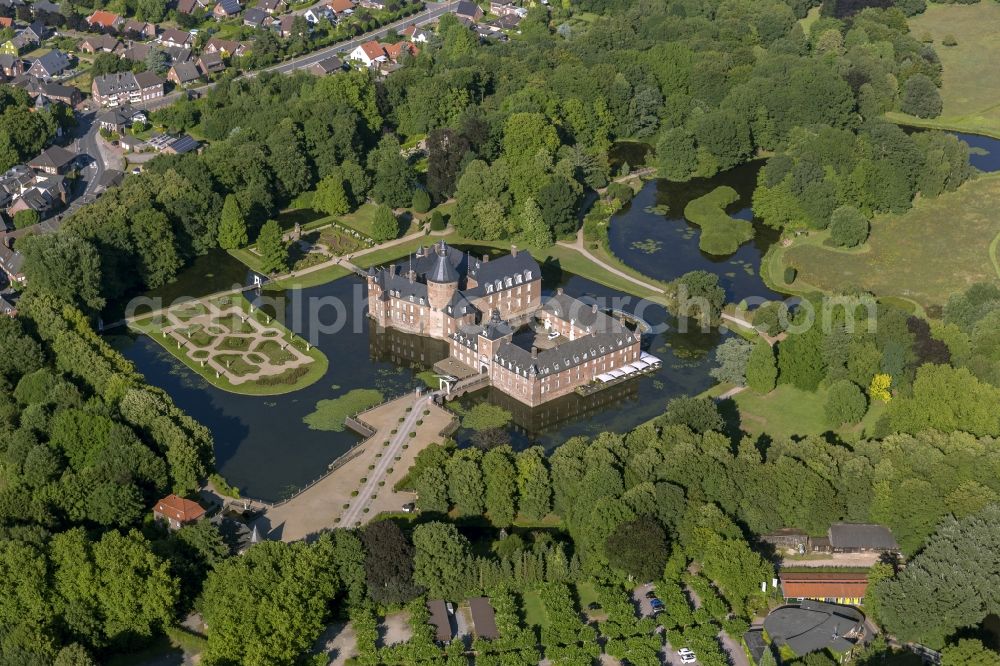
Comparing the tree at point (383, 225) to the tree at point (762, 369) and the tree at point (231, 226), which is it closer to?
the tree at point (231, 226)

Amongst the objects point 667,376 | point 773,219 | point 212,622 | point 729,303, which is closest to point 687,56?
Answer: point 773,219

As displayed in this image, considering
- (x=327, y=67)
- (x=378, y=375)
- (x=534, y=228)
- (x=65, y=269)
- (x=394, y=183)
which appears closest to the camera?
(x=378, y=375)

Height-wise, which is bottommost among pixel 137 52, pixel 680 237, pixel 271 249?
pixel 680 237

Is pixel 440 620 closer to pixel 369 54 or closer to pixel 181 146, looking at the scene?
pixel 181 146

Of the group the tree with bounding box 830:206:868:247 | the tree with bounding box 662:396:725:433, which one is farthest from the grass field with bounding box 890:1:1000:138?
the tree with bounding box 662:396:725:433

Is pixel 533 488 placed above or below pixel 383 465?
above

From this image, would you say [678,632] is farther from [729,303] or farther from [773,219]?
[773,219]

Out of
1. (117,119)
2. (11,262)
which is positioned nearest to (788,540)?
(11,262)
